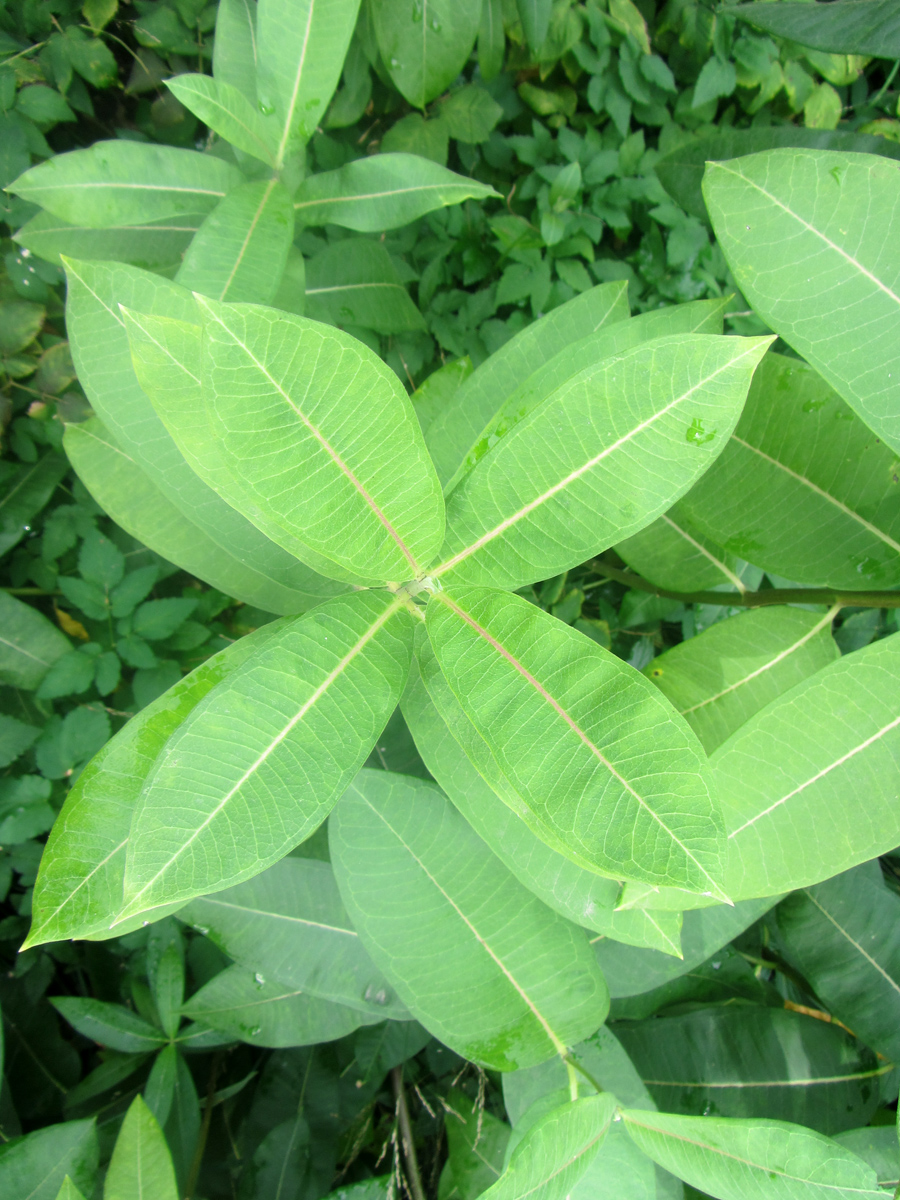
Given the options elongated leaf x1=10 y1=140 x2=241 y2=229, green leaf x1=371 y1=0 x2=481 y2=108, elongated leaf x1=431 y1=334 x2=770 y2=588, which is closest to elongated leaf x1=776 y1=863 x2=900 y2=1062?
elongated leaf x1=431 y1=334 x2=770 y2=588

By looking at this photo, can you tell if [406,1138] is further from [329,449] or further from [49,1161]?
[329,449]

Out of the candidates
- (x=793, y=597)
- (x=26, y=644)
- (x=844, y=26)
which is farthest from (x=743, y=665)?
(x=26, y=644)

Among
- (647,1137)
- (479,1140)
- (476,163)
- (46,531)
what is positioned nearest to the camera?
(647,1137)

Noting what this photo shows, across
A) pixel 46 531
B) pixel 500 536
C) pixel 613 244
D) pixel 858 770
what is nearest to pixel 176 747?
pixel 500 536

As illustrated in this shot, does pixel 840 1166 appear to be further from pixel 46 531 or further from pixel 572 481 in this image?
Result: pixel 46 531

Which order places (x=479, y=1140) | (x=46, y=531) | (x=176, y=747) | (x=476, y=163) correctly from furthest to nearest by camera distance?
(x=476, y=163) → (x=46, y=531) → (x=479, y=1140) → (x=176, y=747)

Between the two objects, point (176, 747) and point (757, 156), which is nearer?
point (176, 747)

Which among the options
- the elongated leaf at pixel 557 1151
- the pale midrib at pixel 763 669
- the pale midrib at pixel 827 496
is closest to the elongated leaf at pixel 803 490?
the pale midrib at pixel 827 496
